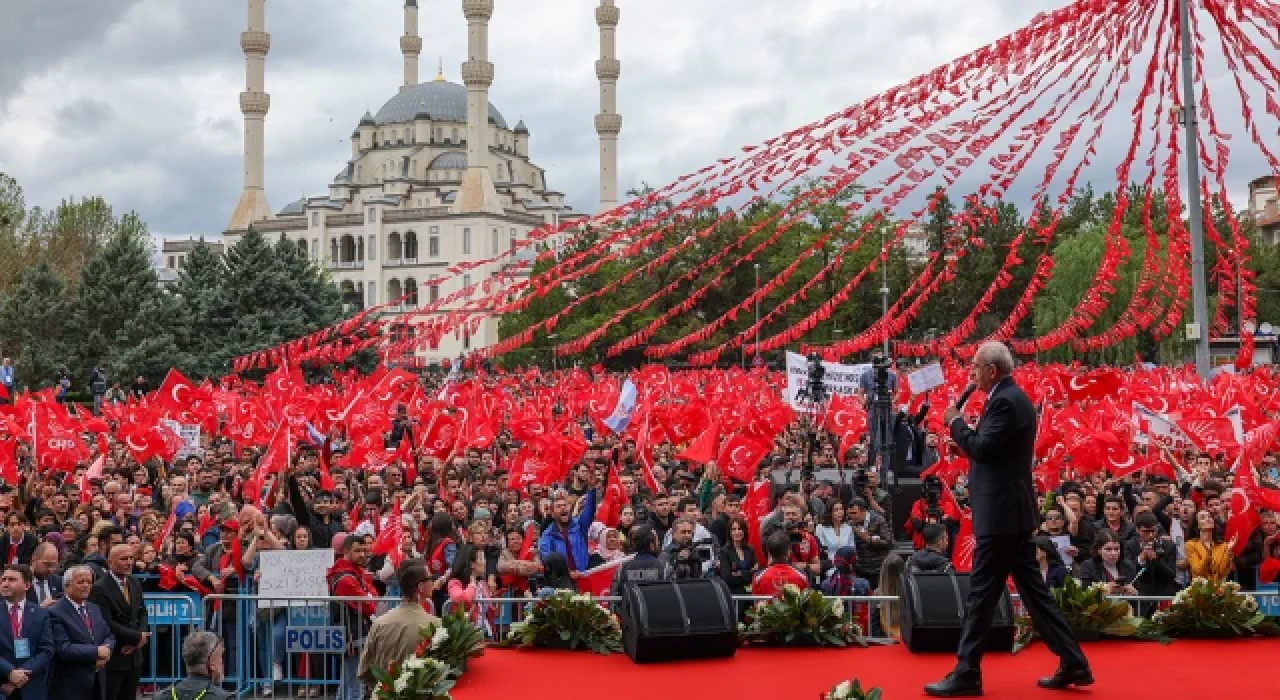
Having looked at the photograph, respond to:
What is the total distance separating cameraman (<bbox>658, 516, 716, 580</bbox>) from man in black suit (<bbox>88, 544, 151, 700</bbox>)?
3.31 m

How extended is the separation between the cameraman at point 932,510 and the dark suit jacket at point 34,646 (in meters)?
7.35

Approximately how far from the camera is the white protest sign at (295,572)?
9430 mm

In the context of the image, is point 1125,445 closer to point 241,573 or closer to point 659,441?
point 659,441

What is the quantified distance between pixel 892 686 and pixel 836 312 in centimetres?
5160

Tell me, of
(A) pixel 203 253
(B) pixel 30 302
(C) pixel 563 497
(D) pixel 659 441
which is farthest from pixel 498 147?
(C) pixel 563 497

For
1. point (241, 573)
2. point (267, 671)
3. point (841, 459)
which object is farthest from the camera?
point (841, 459)

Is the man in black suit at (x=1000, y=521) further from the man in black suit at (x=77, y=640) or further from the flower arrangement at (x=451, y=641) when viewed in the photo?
the man in black suit at (x=77, y=640)

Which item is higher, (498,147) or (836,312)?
(498,147)

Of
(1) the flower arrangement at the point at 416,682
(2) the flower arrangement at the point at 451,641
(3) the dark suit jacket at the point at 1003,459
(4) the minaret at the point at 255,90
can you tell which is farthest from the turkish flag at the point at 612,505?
(4) the minaret at the point at 255,90

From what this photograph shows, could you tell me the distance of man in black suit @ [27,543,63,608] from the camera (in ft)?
30.1

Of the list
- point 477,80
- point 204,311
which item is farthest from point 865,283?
point 477,80

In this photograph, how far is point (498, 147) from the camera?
12219 centimetres

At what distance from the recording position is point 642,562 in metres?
9.36

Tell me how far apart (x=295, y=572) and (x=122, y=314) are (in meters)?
45.0
